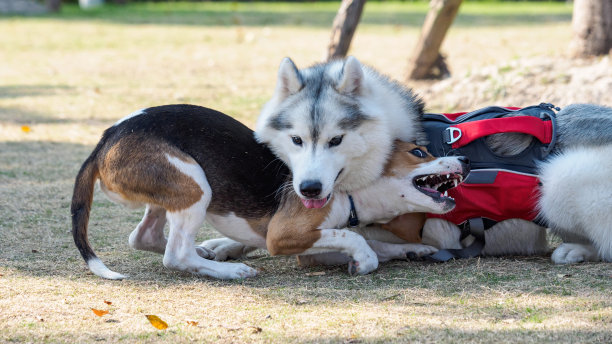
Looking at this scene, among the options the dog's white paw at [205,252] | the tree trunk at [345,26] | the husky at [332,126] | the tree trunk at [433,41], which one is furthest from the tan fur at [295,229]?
the tree trunk at [433,41]

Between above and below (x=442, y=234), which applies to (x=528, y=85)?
above

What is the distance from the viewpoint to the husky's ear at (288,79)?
395 centimetres

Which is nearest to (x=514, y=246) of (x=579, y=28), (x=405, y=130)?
(x=405, y=130)

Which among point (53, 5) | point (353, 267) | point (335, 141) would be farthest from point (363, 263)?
point (53, 5)

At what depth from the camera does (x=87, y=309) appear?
3.37 meters

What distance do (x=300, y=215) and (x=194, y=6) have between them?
69.2ft

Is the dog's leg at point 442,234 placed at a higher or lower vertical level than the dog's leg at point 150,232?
higher

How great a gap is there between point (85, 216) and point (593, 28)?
244 inches

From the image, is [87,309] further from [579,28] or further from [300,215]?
[579,28]

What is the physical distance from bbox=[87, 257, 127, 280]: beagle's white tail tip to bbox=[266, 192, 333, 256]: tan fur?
822 millimetres

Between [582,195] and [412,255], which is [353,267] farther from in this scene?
[582,195]

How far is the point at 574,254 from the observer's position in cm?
400

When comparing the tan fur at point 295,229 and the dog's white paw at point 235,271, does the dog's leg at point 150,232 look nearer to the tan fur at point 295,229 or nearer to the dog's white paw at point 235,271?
the dog's white paw at point 235,271

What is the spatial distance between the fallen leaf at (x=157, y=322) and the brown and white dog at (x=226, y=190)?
2.36 feet
